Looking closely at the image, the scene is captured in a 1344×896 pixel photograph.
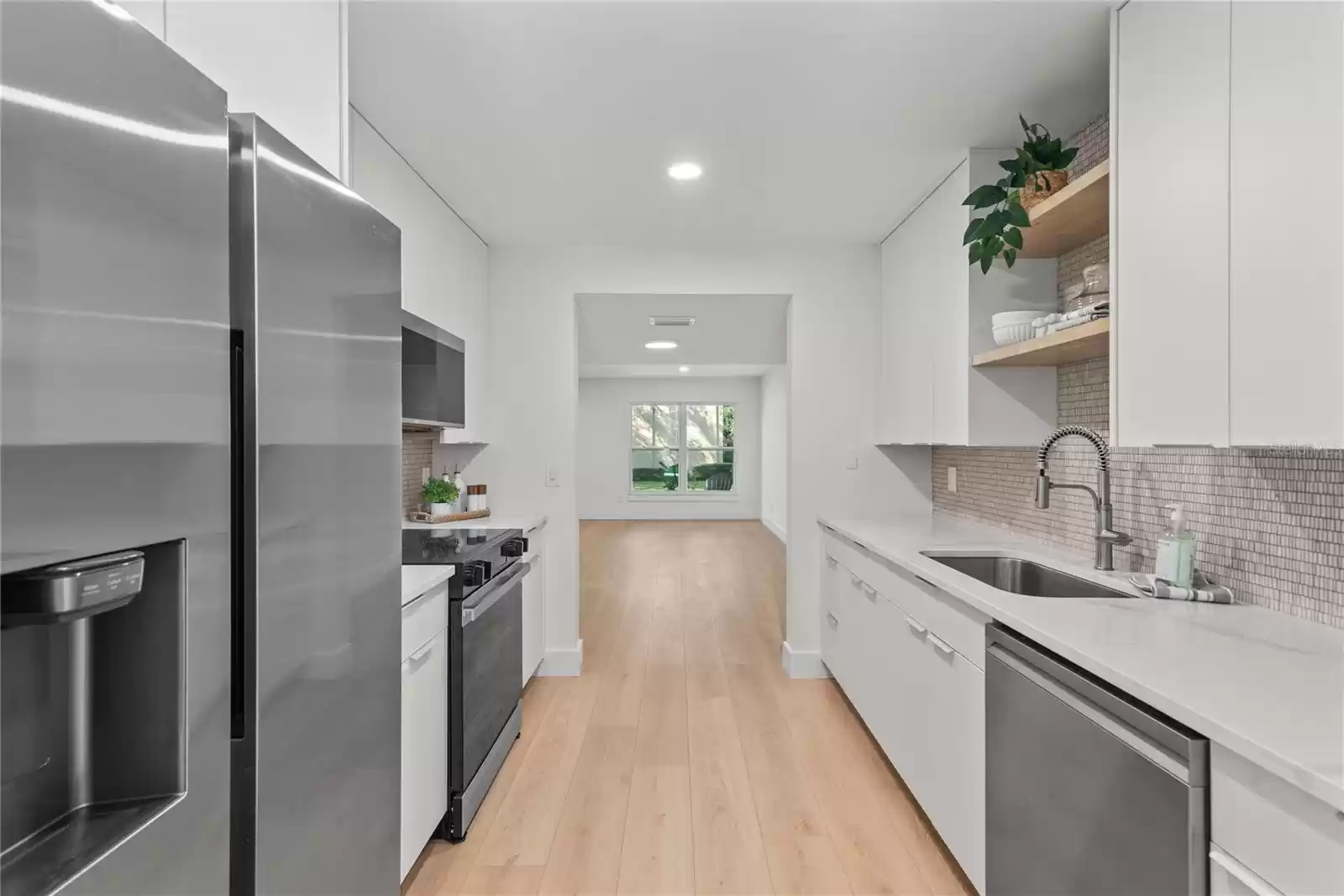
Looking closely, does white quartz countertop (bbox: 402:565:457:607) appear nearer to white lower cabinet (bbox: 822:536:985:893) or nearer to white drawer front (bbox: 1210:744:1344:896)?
white lower cabinet (bbox: 822:536:985:893)

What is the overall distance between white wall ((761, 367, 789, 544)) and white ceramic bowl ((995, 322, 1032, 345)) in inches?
251

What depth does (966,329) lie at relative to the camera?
8.50ft

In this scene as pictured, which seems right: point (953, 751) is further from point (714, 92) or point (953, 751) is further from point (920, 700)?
point (714, 92)

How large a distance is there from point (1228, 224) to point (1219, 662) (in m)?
0.85

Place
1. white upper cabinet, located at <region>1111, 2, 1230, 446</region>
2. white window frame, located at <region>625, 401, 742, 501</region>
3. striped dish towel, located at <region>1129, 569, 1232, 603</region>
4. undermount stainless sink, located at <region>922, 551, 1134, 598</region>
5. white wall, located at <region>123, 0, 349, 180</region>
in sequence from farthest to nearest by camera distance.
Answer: white window frame, located at <region>625, 401, 742, 501</region> → undermount stainless sink, located at <region>922, 551, 1134, 598</region> → striped dish towel, located at <region>1129, 569, 1232, 603</region> → white upper cabinet, located at <region>1111, 2, 1230, 446</region> → white wall, located at <region>123, 0, 349, 180</region>

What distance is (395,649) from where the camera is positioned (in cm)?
138

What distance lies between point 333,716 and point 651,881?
1.30 meters

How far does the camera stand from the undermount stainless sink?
224 centimetres

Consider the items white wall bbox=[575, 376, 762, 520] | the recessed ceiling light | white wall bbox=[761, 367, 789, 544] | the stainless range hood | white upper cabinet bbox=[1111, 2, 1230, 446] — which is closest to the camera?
white upper cabinet bbox=[1111, 2, 1230, 446]

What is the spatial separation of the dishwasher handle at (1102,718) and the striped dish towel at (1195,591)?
479 mm

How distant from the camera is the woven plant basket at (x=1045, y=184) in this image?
2146 mm

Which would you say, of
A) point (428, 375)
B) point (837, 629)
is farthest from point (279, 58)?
point (837, 629)

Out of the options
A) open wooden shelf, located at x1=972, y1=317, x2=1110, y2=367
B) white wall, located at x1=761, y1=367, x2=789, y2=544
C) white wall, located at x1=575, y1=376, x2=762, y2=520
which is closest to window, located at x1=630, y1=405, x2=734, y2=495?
white wall, located at x1=575, y1=376, x2=762, y2=520

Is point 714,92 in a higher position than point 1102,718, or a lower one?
higher
